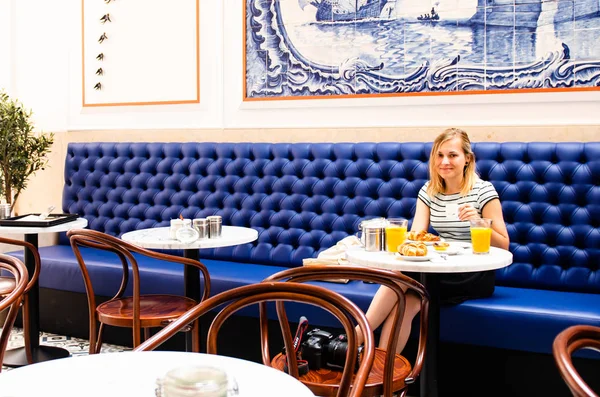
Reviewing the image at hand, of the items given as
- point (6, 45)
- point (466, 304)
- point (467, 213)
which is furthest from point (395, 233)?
point (6, 45)

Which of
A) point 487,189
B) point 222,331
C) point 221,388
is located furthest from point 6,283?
point 221,388

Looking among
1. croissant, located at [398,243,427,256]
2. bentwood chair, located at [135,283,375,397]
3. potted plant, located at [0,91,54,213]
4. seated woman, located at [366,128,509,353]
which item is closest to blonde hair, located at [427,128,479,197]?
seated woman, located at [366,128,509,353]

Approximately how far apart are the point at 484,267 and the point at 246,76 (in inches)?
99.6

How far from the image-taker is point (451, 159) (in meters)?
3.33

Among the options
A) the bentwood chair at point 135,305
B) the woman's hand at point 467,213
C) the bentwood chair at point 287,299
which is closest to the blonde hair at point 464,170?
the woman's hand at point 467,213

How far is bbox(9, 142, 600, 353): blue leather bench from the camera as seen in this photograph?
3176 mm

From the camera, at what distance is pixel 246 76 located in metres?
4.56

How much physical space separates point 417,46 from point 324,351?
240cm

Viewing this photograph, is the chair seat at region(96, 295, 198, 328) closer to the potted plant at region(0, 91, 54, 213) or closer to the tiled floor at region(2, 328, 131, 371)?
the tiled floor at region(2, 328, 131, 371)

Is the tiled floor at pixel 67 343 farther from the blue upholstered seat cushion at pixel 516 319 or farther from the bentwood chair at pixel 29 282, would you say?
the blue upholstered seat cushion at pixel 516 319

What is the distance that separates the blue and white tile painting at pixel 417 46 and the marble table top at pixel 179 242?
1299mm

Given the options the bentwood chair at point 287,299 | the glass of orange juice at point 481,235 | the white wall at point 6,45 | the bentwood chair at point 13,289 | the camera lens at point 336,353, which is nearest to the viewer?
the bentwood chair at point 287,299

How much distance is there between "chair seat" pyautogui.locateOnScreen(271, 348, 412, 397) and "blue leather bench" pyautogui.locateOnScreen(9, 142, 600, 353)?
1002 mm

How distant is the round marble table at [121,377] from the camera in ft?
3.80
